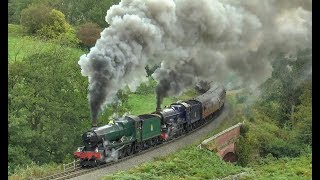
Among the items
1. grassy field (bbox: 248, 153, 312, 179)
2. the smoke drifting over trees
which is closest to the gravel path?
the smoke drifting over trees

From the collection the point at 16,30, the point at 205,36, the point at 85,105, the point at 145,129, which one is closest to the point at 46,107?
the point at 85,105

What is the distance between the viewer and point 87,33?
562 inches

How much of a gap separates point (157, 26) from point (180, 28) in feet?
2.69

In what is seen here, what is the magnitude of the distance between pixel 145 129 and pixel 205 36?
290 centimetres

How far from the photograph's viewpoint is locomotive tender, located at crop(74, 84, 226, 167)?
12586 mm

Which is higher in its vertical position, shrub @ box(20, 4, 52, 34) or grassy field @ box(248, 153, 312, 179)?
shrub @ box(20, 4, 52, 34)

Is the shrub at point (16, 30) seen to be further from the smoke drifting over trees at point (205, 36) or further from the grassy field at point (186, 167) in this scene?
the grassy field at point (186, 167)

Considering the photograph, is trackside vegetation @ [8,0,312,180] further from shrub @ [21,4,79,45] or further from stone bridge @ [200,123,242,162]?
stone bridge @ [200,123,242,162]

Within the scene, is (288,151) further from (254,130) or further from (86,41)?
(86,41)

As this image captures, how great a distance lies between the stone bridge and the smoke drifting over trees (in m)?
1.40

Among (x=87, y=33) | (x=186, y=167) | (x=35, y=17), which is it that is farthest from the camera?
(x=87, y=33)

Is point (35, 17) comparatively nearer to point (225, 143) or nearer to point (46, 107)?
point (46, 107)

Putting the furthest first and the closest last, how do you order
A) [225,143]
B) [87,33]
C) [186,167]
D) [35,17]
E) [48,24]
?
[225,143], [87,33], [48,24], [35,17], [186,167]
